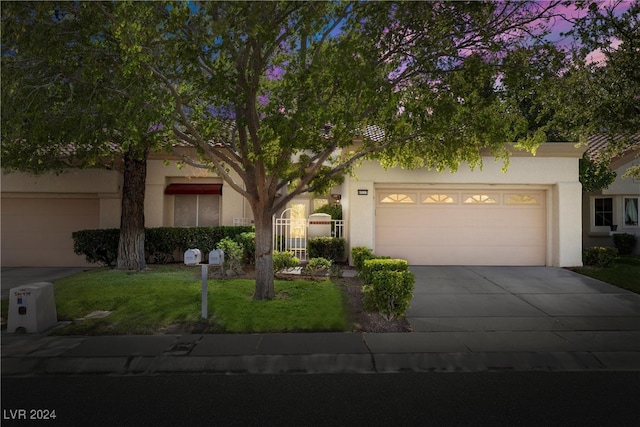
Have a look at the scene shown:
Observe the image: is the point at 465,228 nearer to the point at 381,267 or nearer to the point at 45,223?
the point at 381,267

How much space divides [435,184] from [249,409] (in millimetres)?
10406

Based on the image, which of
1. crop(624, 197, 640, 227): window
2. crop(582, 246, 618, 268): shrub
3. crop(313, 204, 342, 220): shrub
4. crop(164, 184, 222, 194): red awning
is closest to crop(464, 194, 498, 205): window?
crop(582, 246, 618, 268): shrub

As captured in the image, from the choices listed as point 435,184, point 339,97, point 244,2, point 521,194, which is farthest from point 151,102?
point 521,194

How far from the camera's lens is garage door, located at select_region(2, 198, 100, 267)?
1505 cm

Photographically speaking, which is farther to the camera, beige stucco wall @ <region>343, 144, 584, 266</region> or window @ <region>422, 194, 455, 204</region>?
window @ <region>422, 194, 455, 204</region>

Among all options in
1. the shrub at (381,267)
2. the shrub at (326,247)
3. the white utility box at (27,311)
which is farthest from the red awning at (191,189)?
the white utility box at (27,311)

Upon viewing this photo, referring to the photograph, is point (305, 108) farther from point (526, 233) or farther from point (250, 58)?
point (526, 233)

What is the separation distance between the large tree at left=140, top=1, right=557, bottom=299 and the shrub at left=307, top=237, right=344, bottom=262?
13.4 ft

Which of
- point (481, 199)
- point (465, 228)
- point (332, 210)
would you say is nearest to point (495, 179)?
point (481, 199)

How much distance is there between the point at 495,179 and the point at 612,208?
8.21m

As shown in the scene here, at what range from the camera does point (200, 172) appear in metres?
15.1

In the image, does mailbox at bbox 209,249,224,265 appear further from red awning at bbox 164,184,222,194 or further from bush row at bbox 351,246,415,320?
bush row at bbox 351,246,415,320

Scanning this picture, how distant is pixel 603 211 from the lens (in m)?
18.0

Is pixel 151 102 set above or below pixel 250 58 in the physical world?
below
